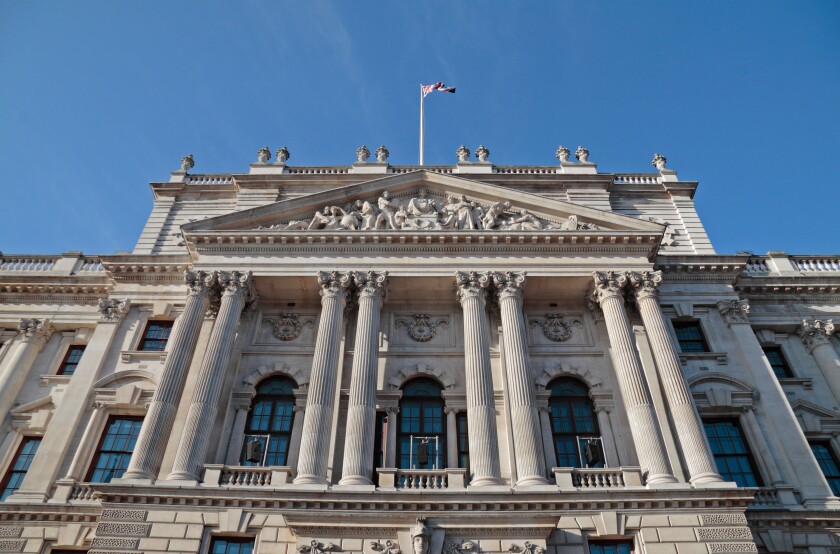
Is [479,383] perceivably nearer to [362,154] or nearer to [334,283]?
[334,283]

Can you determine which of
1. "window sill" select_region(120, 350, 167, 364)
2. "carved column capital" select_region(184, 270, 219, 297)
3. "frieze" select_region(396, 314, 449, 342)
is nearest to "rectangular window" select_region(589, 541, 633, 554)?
"frieze" select_region(396, 314, 449, 342)

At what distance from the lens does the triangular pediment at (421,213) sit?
Result: 27.9 meters

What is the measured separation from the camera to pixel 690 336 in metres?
28.1

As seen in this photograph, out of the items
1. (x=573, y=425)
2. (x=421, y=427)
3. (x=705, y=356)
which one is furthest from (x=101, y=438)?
(x=705, y=356)

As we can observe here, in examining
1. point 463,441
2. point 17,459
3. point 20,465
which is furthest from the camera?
point 17,459

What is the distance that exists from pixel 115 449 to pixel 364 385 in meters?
10.1

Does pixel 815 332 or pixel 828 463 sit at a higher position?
pixel 815 332

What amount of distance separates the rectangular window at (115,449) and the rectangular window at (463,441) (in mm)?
12455

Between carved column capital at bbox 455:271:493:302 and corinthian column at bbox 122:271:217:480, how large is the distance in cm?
1015

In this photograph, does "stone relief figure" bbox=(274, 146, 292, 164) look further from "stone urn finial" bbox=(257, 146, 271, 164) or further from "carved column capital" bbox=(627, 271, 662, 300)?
"carved column capital" bbox=(627, 271, 662, 300)

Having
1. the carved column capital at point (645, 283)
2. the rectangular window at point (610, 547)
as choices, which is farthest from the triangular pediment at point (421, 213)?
the rectangular window at point (610, 547)

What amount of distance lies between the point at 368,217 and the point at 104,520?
50.4 feet

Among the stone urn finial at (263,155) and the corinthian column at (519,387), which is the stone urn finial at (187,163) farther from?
the corinthian column at (519,387)

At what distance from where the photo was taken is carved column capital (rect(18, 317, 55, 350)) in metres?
28.8
